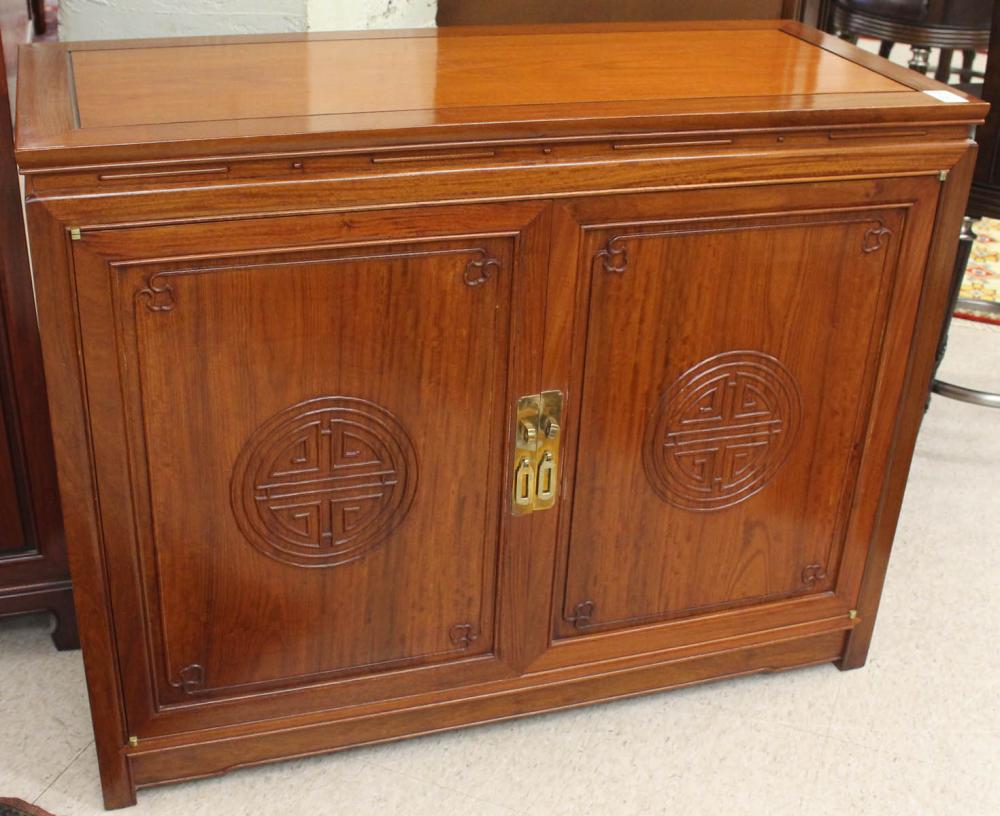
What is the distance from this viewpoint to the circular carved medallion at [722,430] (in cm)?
200

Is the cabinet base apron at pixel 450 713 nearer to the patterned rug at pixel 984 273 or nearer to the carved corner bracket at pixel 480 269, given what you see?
the carved corner bracket at pixel 480 269

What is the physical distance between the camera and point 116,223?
1.59 meters

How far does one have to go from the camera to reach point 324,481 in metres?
1.88

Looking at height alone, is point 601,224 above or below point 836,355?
above

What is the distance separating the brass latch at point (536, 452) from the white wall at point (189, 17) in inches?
32.5

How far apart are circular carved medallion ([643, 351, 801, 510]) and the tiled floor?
0.44m

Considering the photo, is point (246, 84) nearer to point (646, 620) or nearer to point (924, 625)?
point (646, 620)

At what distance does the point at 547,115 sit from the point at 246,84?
0.44 meters

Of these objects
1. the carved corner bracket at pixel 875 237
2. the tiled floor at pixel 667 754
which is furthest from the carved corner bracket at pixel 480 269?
the tiled floor at pixel 667 754

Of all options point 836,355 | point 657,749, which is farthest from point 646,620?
point 836,355

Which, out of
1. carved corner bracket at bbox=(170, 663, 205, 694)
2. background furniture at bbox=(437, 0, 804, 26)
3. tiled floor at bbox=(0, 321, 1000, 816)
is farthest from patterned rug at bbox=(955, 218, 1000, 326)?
carved corner bracket at bbox=(170, 663, 205, 694)

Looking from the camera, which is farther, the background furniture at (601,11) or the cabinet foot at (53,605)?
the background furniture at (601,11)

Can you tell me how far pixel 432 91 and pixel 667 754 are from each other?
1186 millimetres

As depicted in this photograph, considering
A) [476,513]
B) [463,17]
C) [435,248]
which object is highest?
[463,17]
